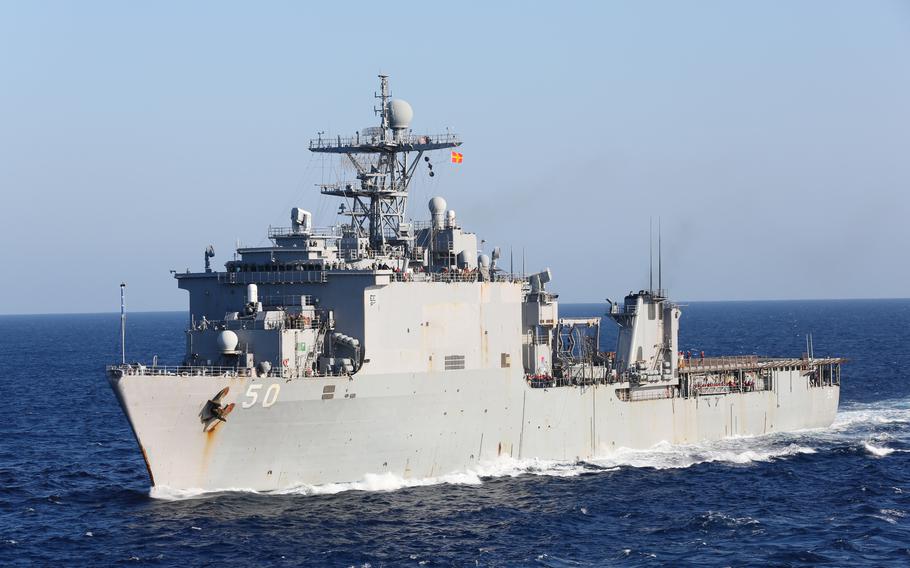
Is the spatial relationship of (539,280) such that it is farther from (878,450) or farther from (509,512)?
(878,450)

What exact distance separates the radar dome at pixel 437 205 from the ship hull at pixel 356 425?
22.1 ft

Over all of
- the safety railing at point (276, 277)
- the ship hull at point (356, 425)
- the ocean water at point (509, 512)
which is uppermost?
the safety railing at point (276, 277)

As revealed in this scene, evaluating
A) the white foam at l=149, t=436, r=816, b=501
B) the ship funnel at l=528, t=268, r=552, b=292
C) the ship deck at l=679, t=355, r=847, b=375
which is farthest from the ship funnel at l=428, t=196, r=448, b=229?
the ship deck at l=679, t=355, r=847, b=375

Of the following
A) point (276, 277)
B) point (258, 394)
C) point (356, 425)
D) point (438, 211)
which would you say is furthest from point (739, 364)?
point (258, 394)

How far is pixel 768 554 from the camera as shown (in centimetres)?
2675

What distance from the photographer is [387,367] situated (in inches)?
1241

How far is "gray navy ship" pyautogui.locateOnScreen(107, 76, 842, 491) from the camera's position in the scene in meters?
29.4

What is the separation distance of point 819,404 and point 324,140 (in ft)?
81.1

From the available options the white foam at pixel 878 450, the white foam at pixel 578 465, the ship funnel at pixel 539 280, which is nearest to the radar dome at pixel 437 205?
the ship funnel at pixel 539 280

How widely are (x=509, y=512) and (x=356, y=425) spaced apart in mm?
5050

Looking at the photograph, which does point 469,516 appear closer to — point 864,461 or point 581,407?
point 581,407

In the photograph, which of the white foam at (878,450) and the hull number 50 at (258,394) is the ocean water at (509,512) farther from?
the hull number 50 at (258,394)

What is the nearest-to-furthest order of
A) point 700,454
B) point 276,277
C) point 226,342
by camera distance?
point 226,342 → point 276,277 → point 700,454

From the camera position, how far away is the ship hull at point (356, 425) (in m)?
28.8
